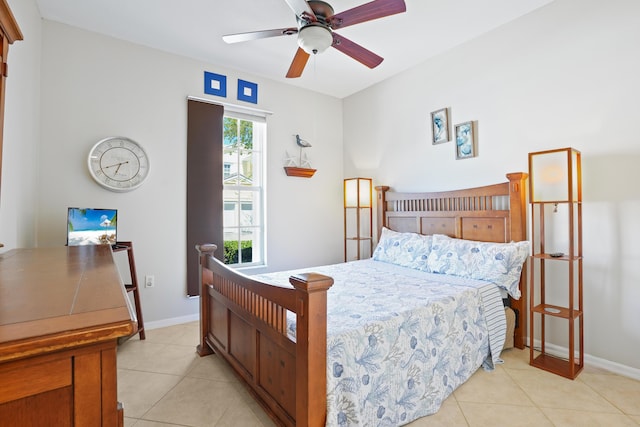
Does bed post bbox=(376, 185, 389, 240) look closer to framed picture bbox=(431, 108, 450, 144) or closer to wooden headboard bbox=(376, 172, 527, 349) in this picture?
wooden headboard bbox=(376, 172, 527, 349)

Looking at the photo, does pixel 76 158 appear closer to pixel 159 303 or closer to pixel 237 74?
pixel 159 303

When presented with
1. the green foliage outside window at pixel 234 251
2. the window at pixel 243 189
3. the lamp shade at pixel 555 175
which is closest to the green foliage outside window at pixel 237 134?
the window at pixel 243 189

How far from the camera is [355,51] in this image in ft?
7.86

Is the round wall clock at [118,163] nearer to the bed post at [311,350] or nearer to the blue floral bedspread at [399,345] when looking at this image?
the blue floral bedspread at [399,345]

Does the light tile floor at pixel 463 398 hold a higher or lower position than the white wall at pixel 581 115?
lower

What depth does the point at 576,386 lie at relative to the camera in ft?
6.74

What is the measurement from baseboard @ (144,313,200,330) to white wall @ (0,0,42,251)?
1225 mm

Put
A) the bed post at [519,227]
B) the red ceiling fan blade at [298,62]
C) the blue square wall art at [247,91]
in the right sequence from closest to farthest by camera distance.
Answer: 1. the red ceiling fan blade at [298,62]
2. the bed post at [519,227]
3. the blue square wall art at [247,91]

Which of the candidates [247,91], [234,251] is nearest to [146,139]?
[247,91]

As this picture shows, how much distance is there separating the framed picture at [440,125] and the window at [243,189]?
1.99 m

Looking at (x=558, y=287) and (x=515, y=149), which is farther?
(x=515, y=149)

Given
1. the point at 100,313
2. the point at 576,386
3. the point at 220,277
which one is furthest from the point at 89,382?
the point at 576,386

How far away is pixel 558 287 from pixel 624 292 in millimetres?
384

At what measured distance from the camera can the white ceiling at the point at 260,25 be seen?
250cm
